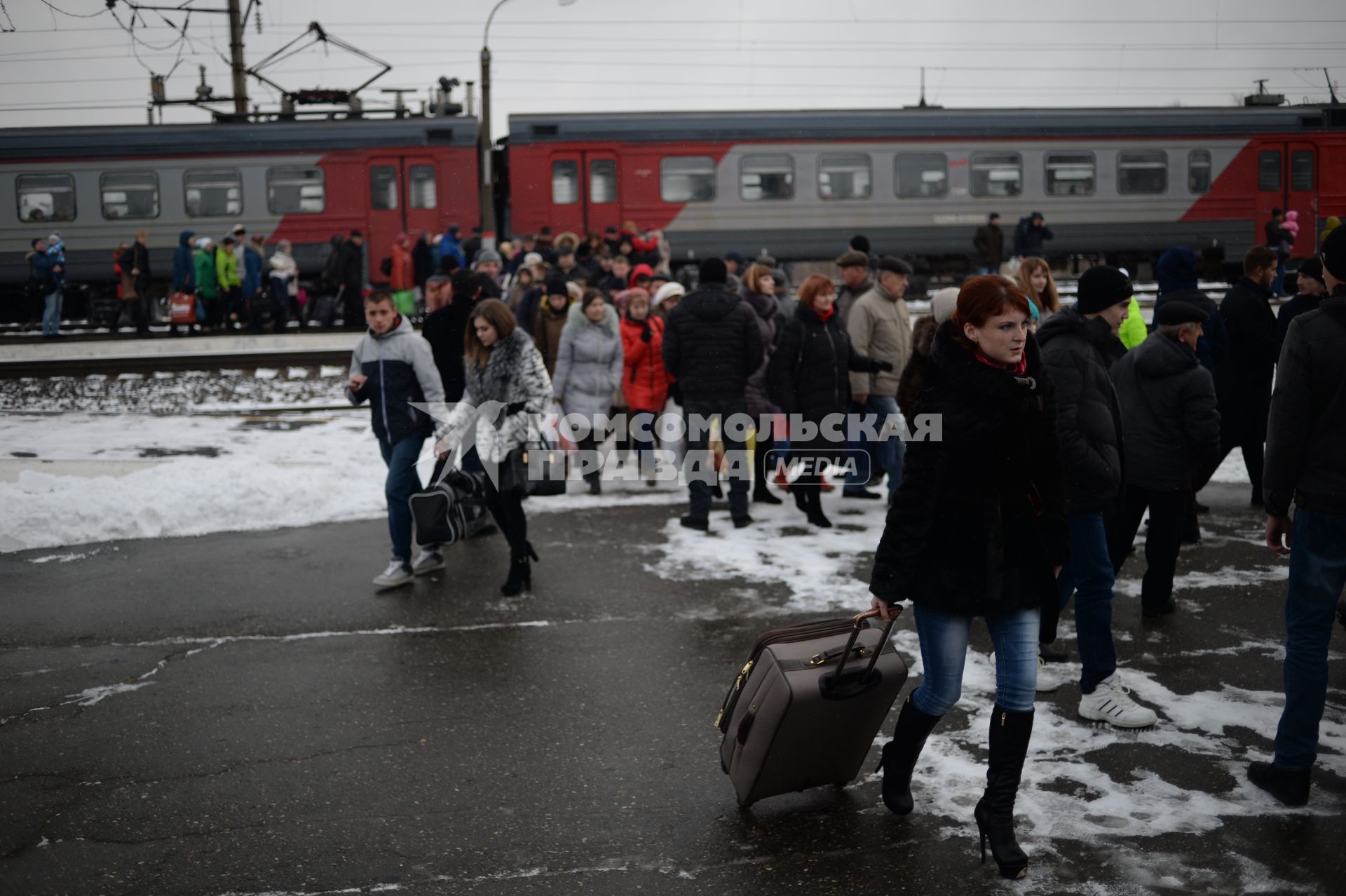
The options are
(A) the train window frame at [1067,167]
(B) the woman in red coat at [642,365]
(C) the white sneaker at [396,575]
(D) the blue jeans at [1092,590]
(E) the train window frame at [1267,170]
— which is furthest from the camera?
(E) the train window frame at [1267,170]

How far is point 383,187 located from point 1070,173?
14.5 meters

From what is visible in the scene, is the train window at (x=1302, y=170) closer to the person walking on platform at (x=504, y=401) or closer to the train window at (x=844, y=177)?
the train window at (x=844, y=177)

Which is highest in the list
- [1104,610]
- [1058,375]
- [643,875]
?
[1058,375]

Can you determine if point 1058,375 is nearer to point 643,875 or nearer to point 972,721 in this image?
point 972,721

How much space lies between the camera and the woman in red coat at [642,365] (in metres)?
10.2

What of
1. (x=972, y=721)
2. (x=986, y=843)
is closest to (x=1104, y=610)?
Answer: (x=972, y=721)

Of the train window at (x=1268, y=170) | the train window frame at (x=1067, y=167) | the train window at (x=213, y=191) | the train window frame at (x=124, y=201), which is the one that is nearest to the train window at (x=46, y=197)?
the train window frame at (x=124, y=201)

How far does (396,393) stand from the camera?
7605 mm

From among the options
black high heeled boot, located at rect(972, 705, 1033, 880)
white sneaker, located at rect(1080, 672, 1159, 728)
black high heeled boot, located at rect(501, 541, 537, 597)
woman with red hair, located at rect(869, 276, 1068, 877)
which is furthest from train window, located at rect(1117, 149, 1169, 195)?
black high heeled boot, located at rect(972, 705, 1033, 880)

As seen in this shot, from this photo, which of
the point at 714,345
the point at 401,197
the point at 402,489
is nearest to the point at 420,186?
the point at 401,197

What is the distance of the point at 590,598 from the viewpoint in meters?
7.29

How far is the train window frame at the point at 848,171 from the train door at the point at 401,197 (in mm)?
7853

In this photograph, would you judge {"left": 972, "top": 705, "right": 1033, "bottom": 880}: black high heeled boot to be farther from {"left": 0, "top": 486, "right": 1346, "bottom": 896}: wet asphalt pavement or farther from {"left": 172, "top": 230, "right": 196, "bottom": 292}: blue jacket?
{"left": 172, "top": 230, "right": 196, "bottom": 292}: blue jacket

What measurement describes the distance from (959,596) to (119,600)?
548cm
